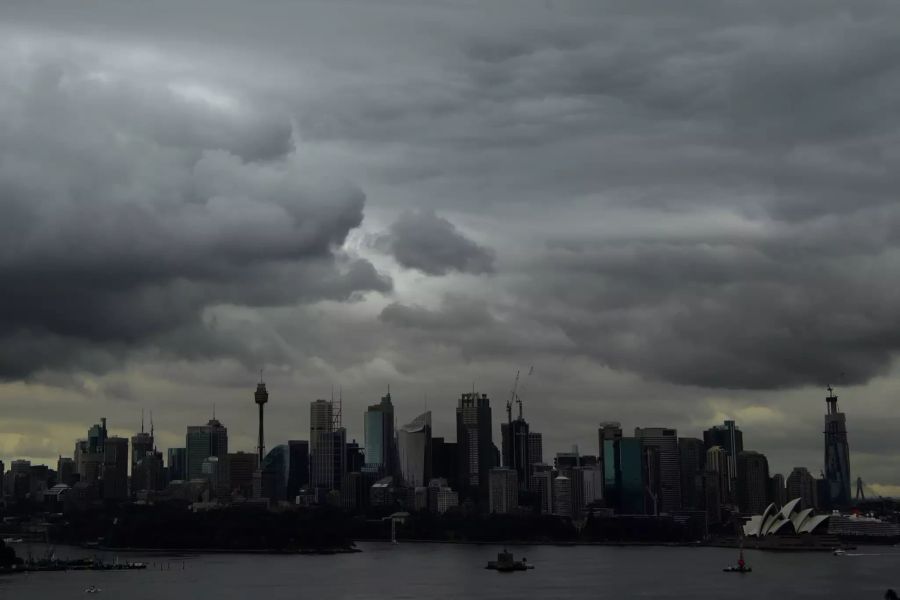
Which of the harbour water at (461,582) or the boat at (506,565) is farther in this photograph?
the boat at (506,565)

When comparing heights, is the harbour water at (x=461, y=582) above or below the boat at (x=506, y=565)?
below

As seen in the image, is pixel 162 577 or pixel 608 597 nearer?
pixel 608 597

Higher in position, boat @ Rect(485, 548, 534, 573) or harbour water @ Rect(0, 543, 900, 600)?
boat @ Rect(485, 548, 534, 573)

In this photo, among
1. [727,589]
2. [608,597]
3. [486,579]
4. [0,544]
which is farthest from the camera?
[0,544]

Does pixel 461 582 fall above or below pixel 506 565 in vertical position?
below

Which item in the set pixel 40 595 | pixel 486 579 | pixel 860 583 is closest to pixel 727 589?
pixel 860 583

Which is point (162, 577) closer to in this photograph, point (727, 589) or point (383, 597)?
point (383, 597)

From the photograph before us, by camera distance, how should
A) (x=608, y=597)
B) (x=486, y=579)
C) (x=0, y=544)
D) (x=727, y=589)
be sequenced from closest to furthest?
(x=608, y=597) → (x=727, y=589) → (x=486, y=579) → (x=0, y=544)

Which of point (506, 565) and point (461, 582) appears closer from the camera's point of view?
point (461, 582)

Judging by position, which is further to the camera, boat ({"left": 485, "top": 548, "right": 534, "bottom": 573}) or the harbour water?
boat ({"left": 485, "top": 548, "right": 534, "bottom": 573})
